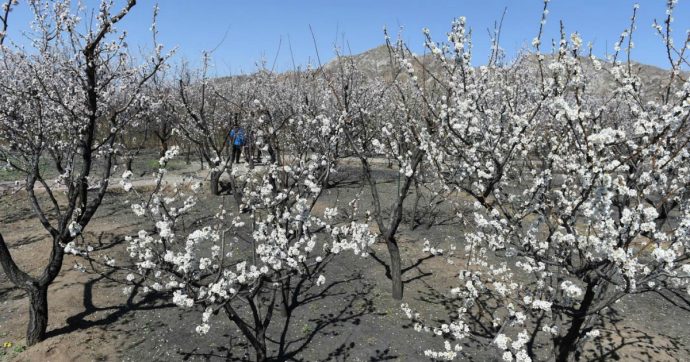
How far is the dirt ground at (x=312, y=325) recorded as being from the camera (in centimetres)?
693

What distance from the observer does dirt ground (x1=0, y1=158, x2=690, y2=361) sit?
693 cm

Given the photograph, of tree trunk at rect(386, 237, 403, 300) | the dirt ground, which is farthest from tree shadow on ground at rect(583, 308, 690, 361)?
tree trunk at rect(386, 237, 403, 300)

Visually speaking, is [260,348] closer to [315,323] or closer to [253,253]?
[253,253]

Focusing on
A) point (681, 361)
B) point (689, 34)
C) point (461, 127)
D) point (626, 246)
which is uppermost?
point (689, 34)

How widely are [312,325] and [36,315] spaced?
15.8 feet

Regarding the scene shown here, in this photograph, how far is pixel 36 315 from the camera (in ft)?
22.9

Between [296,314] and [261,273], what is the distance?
3.17m

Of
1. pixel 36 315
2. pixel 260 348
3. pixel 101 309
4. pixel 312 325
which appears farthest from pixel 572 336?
pixel 101 309

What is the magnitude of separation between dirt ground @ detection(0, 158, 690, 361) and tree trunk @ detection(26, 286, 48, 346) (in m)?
0.17

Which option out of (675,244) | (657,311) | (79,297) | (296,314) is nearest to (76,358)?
(79,297)

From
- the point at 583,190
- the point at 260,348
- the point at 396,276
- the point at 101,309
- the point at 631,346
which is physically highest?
the point at 583,190

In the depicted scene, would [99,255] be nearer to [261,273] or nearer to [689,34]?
[261,273]

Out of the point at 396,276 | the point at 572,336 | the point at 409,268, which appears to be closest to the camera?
the point at 572,336

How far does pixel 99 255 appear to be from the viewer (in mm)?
10914
